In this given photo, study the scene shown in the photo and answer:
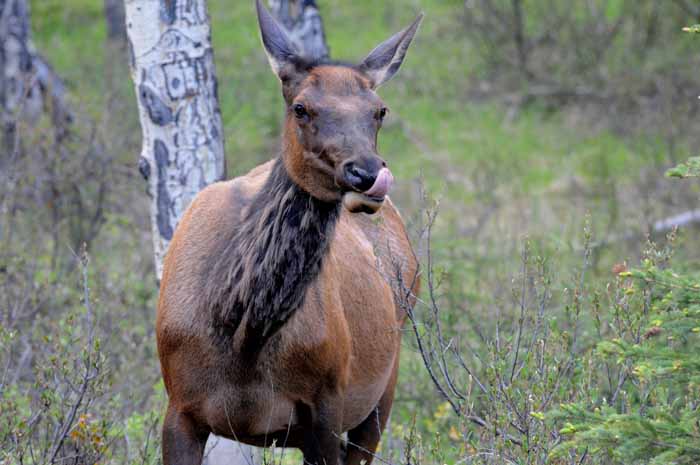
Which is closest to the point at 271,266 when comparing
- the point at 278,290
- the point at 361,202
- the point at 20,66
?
the point at 278,290

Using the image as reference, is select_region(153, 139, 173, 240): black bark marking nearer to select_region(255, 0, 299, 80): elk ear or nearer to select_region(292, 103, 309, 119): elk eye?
select_region(255, 0, 299, 80): elk ear

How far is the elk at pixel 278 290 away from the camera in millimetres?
4586

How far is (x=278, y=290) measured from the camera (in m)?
4.62

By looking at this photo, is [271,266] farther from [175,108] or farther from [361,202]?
[175,108]

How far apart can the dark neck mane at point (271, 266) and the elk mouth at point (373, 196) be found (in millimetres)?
324

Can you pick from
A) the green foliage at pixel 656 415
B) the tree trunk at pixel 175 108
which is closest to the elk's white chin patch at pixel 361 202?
the green foliage at pixel 656 415

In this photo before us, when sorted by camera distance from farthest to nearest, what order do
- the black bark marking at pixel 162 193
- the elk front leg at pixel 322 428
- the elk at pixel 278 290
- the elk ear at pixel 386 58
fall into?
the black bark marking at pixel 162 193
the elk ear at pixel 386 58
the elk front leg at pixel 322 428
the elk at pixel 278 290

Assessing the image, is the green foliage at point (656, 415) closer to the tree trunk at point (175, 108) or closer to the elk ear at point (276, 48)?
the elk ear at point (276, 48)

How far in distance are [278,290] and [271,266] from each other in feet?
0.35

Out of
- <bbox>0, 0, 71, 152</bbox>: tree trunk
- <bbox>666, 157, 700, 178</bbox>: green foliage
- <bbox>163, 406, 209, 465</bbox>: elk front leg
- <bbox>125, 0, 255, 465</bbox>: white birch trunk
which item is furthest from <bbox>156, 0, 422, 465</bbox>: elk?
<bbox>0, 0, 71, 152</bbox>: tree trunk

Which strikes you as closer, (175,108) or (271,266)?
(271,266)

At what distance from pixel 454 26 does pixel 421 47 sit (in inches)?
24.2

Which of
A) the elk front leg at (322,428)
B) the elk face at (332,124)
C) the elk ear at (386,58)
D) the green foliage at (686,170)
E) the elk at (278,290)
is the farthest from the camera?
the elk ear at (386,58)

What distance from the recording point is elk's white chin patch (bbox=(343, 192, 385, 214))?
14.0ft
